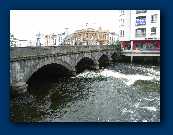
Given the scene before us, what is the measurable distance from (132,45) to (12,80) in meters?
1.97

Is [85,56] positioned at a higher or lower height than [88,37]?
lower

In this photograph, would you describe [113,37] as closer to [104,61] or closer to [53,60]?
[104,61]

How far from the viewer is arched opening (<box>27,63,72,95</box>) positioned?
580 centimetres

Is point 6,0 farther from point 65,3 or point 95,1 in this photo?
point 95,1

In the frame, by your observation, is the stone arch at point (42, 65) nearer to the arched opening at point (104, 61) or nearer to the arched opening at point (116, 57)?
the arched opening at point (104, 61)

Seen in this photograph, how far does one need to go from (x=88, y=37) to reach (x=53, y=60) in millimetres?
1614

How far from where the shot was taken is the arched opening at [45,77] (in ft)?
19.0

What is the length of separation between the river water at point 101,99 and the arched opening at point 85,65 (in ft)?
1.39

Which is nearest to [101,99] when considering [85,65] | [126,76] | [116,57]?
[126,76]

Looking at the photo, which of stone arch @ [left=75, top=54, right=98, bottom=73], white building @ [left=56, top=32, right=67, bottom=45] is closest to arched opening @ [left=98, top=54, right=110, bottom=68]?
stone arch @ [left=75, top=54, right=98, bottom=73]

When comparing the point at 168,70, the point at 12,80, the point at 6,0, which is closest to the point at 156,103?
the point at 168,70

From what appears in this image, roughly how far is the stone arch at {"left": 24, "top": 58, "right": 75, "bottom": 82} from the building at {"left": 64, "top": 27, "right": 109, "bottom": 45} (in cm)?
97

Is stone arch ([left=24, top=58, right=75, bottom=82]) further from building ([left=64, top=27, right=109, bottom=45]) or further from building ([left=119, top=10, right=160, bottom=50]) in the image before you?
building ([left=119, top=10, right=160, bottom=50])

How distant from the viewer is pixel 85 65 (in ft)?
22.6
